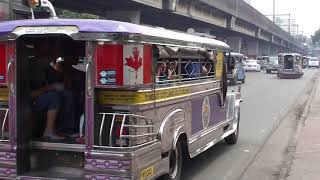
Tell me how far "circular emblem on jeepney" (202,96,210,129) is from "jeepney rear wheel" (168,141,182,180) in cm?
131

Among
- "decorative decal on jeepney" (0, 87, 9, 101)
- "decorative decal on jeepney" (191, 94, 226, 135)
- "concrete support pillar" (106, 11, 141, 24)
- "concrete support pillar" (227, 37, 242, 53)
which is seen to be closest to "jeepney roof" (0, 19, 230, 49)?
"decorative decal on jeepney" (0, 87, 9, 101)

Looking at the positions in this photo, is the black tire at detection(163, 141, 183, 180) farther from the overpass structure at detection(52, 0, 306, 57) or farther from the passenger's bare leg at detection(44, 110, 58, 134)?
the overpass structure at detection(52, 0, 306, 57)

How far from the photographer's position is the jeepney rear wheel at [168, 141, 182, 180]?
24.3ft

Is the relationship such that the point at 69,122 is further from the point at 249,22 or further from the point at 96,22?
the point at 249,22

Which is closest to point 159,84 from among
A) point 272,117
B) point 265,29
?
point 272,117

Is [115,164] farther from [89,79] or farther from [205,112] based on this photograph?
[205,112]

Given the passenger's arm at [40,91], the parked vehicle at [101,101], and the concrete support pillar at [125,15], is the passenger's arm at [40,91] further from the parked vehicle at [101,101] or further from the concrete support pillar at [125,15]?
the concrete support pillar at [125,15]

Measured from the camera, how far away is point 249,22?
69312 millimetres

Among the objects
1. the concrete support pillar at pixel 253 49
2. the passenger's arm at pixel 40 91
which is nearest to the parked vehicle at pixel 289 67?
the concrete support pillar at pixel 253 49

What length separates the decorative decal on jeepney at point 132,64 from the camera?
19.4 feet

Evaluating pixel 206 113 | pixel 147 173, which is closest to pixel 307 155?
pixel 206 113

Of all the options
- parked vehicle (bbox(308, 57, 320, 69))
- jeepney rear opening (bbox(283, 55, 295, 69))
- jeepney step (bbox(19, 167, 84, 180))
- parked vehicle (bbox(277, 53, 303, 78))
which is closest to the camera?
jeepney step (bbox(19, 167, 84, 180))

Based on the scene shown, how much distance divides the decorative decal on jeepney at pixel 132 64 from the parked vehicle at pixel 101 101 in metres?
0.01

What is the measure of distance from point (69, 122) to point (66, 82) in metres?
0.53
